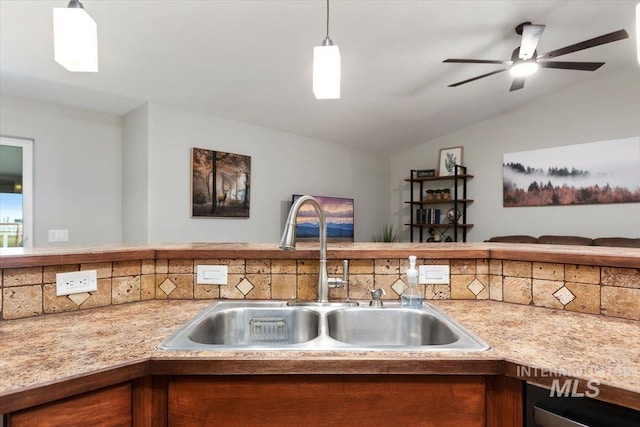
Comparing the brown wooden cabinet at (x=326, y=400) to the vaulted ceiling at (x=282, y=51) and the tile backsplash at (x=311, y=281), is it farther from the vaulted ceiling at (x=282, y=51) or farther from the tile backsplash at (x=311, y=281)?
the vaulted ceiling at (x=282, y=51)

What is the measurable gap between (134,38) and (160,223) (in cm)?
174

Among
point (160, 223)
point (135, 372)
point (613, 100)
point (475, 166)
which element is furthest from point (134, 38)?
point (613, 100)

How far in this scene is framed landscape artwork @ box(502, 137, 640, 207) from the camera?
13.7ft

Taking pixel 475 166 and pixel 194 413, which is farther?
pixel 475 166

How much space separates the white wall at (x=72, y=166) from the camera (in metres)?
3.27

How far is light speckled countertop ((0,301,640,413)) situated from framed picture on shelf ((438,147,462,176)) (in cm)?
482

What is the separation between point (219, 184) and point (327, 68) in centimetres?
302

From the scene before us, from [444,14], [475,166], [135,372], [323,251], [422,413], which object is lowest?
[422,413]

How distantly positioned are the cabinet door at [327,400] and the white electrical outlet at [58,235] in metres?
3.50

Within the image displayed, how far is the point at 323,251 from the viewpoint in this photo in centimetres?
124

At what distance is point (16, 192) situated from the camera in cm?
321

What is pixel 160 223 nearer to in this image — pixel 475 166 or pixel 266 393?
pixel 266 393

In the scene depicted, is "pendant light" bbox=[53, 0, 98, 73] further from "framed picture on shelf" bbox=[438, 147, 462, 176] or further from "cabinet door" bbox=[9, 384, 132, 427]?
"framed picture on shelf" bbox=[438, 147, 462, 176]

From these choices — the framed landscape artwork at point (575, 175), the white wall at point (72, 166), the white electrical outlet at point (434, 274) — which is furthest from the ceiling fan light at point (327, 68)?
the framed landscape artwork at point (575, 175)
